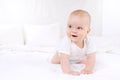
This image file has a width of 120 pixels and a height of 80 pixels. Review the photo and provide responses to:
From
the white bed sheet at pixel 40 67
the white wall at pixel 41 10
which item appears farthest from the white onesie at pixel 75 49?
the white wall at pixel 41 10

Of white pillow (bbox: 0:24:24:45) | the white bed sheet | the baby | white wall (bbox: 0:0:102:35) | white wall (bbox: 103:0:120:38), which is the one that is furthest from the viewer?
white wall (bbox: 103:0:120:38)

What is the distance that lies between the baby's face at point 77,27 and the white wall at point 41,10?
1366mm

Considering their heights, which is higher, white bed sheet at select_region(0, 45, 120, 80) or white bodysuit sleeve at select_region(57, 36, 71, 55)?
white bodysuit sleeve at select_region(57, 36, 71, 55)

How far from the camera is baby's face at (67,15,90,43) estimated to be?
4.88 ft

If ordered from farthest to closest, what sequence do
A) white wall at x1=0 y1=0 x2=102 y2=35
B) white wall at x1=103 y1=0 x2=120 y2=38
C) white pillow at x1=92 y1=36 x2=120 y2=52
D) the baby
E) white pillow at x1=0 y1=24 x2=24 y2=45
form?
white wall at x1=103 y1=0 x2=120 y2=38
white wall at x1=0 y1=0 x2=102 y2=35
white pillow at x1=0 y1=24 x2=24 y2=45
white pillow at x1=92 y1=36 x2=120 y2=52
the baby

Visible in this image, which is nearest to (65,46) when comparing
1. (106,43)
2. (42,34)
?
(106,43)

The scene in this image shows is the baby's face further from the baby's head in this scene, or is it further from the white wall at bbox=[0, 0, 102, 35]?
the white wall at bbox=[0, 0, 102, 35]

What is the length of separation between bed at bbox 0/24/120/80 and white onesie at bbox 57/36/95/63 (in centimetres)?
10

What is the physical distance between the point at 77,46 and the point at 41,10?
1386 millimetres

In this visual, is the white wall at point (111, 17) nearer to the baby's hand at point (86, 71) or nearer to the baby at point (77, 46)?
the baby at point (77, 46)

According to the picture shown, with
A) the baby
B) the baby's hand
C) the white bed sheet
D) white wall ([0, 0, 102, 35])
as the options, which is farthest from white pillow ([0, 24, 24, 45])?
the baby's hand

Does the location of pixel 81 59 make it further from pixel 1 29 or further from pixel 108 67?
pixel 1 29

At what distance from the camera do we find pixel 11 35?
253 centimetres

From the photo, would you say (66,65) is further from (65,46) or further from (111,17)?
(111,17)
